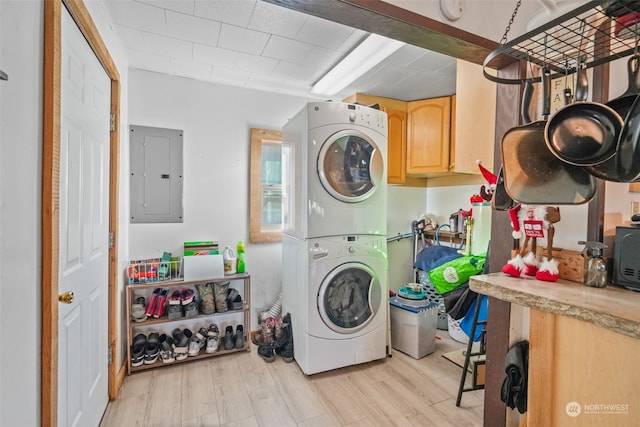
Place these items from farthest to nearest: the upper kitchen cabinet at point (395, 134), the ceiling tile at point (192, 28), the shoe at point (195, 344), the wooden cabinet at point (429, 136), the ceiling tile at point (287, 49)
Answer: the upper kitchen cabinet at point (395, 134) < the wooden cabinet at point (429, 136) < the shoe at point (195, 344) < the ceiling tile at point (287, 49) < the ceiling tile at point (192, 28)

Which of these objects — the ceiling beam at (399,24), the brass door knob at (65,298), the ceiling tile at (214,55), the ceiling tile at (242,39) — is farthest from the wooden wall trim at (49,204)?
the ceiling tile at (214,55)

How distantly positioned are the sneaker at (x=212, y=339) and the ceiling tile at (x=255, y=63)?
221 cm

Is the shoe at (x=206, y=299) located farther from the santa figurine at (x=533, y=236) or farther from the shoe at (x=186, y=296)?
the santa figurine at (x=533, y=236)

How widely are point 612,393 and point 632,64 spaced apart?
87 centimetres

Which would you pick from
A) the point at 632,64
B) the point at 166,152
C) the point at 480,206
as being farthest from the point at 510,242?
the point at 166,152

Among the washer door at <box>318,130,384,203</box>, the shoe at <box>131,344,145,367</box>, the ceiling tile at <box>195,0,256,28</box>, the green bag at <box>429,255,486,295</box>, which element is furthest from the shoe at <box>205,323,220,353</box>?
the ceiling tile at <box>195,0,256,28</box>

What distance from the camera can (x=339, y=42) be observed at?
78.7 inches

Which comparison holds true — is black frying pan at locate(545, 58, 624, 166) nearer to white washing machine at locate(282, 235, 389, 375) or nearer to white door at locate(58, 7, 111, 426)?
white washing machine at locate(282, 235, 389, 375)

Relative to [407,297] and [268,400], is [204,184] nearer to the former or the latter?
[268,400]

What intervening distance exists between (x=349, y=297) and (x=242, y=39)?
6.56 ft

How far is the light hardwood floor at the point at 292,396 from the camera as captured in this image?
1.68m

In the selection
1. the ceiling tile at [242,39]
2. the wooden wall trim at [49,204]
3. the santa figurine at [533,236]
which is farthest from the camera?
the ceiling tile at [242,39]

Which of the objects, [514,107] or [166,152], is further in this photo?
[166,152]
